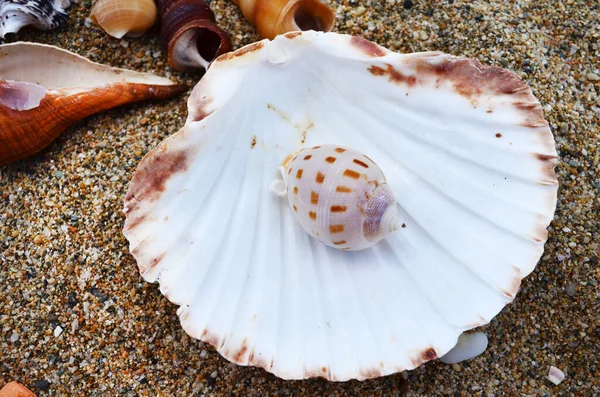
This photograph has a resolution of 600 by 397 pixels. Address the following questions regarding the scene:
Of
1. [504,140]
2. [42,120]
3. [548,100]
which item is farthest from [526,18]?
[42,120]

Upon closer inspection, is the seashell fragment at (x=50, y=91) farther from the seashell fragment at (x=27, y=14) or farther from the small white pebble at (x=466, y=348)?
the small white pebble at (x=466, y=348)

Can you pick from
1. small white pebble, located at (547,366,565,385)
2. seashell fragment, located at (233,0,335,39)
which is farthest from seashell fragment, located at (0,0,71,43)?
small white pebble, located at (547,366,565,385)


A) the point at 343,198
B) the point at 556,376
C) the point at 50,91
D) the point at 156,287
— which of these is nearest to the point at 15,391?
the point at 156,287

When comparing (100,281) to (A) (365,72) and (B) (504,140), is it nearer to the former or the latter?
(A) (365,72)

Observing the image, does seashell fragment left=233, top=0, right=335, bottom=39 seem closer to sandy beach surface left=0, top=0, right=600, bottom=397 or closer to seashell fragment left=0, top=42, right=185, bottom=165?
sandy beach surface left=0, top=0, right=600, bottom=397

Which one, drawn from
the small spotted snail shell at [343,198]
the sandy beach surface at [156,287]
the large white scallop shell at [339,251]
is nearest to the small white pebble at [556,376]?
the sandy beach surface at [156,287]

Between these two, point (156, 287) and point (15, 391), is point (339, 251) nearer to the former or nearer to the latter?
point (156, 287)
